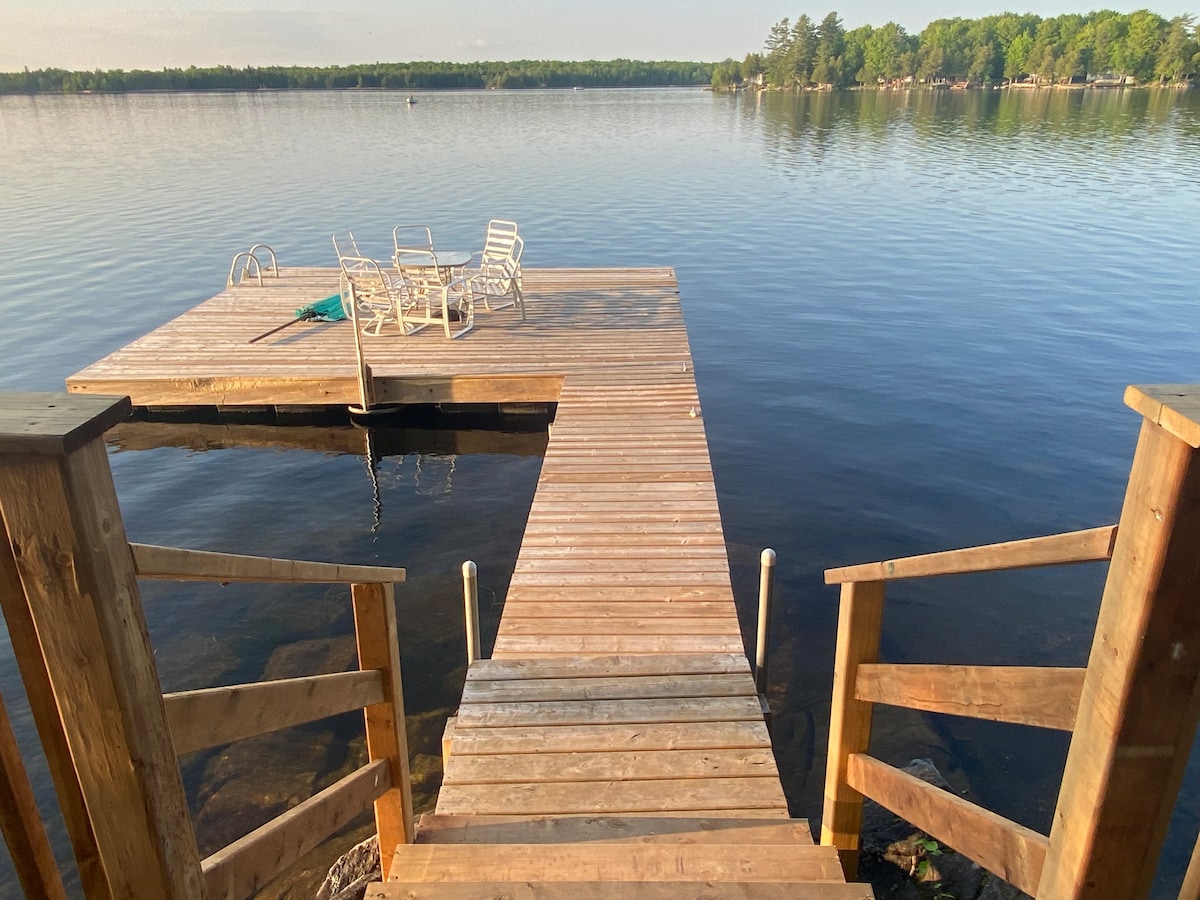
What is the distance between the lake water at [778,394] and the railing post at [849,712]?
1.56 m

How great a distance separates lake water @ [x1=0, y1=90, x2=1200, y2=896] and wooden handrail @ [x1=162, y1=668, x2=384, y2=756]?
2839mm

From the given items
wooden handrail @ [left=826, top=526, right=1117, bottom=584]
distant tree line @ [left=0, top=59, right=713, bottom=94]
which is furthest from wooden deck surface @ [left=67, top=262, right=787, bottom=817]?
distant tree line @ [left=0, top=59, right=713, bottom=94]

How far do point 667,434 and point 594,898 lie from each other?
5.31 meters

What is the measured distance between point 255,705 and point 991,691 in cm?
162

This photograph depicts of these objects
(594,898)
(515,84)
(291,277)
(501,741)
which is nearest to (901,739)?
(501,741)

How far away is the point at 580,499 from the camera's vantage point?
611cm

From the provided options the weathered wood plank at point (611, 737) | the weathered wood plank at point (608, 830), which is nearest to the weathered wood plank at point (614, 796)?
the weathered wood plank at point (608, 830)

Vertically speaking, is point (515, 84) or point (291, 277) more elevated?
point (515, 84)

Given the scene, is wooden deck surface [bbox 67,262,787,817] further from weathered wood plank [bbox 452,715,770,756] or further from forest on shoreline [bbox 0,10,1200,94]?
forest on shoreline [bbox 0,10,1200,94]

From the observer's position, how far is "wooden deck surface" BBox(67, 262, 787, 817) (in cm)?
325

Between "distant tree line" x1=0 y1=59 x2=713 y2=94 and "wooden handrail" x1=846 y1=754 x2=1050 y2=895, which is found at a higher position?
"distant tree line" x1=0 y1=59 x2=713 y2=94

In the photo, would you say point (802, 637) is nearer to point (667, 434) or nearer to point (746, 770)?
point (667, 434)

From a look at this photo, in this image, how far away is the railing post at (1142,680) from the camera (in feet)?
3.78

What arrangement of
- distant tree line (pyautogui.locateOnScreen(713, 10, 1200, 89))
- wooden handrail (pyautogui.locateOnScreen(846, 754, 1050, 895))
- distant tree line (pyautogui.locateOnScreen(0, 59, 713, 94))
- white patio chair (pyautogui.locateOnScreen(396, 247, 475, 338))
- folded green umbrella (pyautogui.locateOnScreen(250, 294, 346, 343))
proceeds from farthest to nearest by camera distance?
distant tree line (pyautogui.locateOnScreen(0, 59, 713, 94))
distant tree line (pyautogui.locateOnScreen(713, 10, 1200, 89))
folded green umbrella (pyautogui.locateOnScreen(250, 294, 346, 343))
white patio chair (pyautogui.locateOnScreen(396, 247, 475, 338))
wooden handrail (pyautogui.locateOnScreen(846, 754, 1050, 895))
